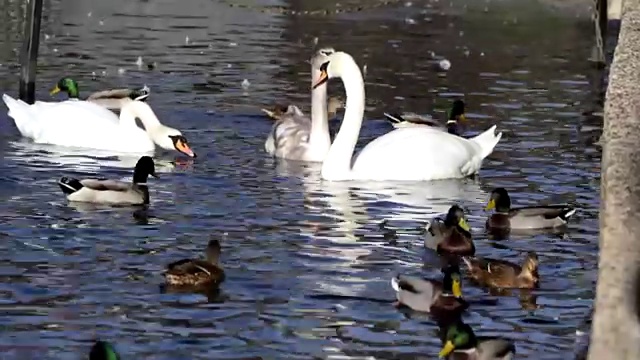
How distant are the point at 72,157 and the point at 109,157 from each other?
438mm

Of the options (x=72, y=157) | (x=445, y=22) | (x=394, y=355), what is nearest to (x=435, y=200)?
(x=72, y=157)

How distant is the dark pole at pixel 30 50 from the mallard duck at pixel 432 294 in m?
10.3

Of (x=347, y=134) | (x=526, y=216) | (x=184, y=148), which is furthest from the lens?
(x=184, y=148)

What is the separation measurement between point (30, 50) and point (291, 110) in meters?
3.63

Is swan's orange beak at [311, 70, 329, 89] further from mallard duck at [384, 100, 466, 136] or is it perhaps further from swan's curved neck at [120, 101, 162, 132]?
swan's curved neck at [120, 101, 162, 132]

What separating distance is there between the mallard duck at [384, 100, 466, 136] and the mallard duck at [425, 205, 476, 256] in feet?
19.3

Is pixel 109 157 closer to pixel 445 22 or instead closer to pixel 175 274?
pixel 175 274

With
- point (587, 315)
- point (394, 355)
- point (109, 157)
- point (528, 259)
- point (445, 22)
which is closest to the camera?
point (394, 355)

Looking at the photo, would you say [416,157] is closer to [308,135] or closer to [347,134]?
[347,134]

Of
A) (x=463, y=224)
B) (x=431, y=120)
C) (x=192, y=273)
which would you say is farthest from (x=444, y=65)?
(x=192, y=273)

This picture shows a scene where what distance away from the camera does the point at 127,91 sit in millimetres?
19828

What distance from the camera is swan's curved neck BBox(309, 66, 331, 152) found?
1747 centimetres

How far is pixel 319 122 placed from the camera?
17.6 metres

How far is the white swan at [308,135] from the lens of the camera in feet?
56.7
